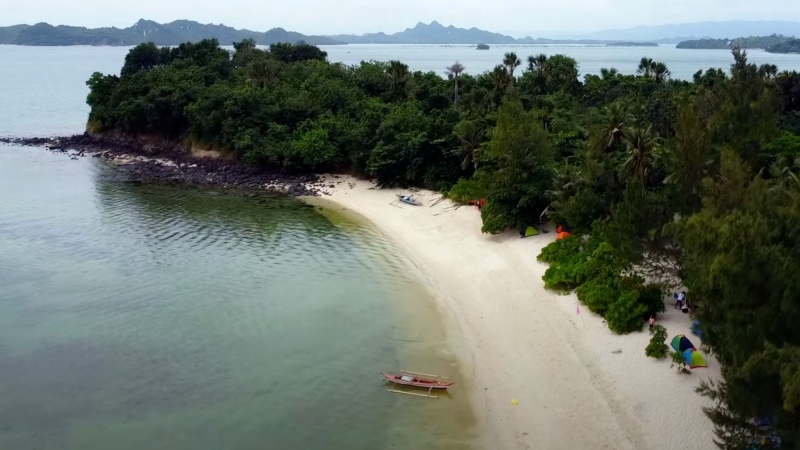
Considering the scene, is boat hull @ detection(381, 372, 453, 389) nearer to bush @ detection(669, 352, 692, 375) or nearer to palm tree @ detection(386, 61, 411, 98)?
bush @ detection(669, 352, 692, 375)

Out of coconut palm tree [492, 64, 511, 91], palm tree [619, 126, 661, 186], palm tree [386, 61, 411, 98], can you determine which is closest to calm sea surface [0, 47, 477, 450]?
palm tree [619, 126, 661, 186]

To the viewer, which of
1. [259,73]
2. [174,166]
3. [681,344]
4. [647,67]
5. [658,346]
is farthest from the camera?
[647,67]

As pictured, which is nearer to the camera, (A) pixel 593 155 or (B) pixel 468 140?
(A) pixel 593 155

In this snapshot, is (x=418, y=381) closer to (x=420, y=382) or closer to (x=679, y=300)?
(x=420, y=382)

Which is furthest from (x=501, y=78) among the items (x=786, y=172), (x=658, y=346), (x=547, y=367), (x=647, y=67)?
(x=658, y=346)

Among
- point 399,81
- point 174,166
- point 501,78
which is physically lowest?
point 174,166

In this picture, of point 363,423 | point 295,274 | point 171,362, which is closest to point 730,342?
point 363,423
